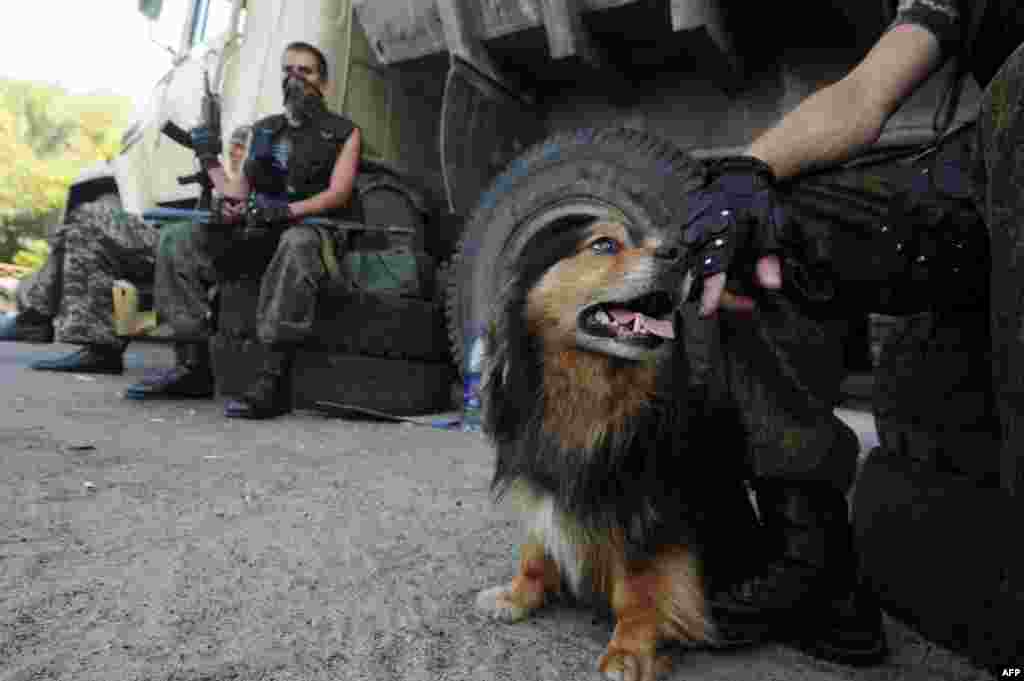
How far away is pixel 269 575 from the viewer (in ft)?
4.77

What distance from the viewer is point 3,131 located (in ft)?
80.0

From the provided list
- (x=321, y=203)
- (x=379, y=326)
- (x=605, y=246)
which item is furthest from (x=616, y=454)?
(x=321, y=203)

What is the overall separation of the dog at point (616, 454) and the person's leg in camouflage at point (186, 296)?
277cm

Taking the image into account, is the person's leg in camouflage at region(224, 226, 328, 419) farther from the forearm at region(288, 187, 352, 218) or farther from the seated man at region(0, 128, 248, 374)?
the seated man at region(0, 128, 248, 374)

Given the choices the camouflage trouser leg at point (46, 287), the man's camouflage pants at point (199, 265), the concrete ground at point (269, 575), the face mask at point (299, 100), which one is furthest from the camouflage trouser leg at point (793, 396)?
the camouflage trouser leg at point (46, 287)

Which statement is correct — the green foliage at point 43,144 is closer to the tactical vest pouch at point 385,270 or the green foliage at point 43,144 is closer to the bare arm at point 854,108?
the tactical vest pouch at point 385,270

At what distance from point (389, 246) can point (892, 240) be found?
2.99 meters

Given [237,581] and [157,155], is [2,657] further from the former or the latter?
[157,155]

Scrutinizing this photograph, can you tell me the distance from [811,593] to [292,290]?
2.81 metres

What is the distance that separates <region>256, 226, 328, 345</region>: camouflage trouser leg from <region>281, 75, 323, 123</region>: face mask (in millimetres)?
844

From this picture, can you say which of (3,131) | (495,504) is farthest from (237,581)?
(3,131)

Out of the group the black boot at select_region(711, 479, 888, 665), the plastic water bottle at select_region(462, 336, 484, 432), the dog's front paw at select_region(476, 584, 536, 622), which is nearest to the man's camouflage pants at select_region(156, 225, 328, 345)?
the plastic water bottle at select_region(462, 336, 484, 432)

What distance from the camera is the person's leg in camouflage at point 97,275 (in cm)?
425

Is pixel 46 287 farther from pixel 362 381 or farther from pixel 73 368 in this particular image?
pixel 362 381
